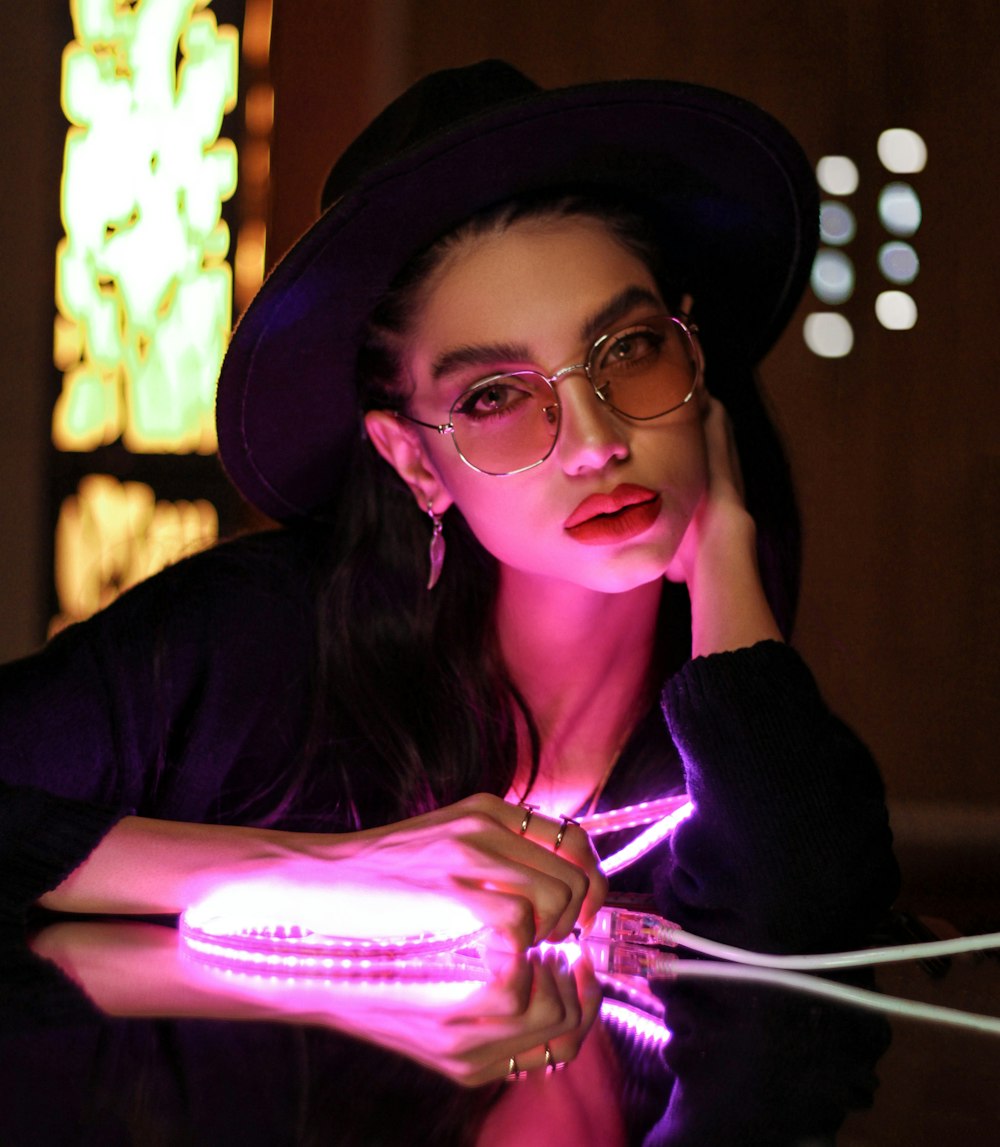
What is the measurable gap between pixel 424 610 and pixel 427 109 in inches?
21.8

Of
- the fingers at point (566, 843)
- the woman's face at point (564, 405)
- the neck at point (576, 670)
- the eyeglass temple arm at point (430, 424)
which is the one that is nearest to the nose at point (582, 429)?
the woman's face at point (564, 405)

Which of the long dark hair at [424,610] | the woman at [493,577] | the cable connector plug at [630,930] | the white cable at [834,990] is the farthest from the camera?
the long dark hair at [424,610]

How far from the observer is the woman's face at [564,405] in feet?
4.17

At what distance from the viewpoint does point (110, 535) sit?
9.32 ft

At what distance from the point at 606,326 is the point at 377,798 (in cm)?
55

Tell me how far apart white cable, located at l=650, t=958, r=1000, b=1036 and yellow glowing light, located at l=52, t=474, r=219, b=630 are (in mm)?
1948

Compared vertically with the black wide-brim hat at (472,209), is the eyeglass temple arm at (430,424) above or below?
below

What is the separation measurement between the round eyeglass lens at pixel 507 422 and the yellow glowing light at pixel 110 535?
5.01ft

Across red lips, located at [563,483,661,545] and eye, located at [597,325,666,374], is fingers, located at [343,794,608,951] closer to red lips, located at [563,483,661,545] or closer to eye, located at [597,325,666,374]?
red lips, located at [563,483,661,545]

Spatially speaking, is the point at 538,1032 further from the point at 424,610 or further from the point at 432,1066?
the point at 424,610

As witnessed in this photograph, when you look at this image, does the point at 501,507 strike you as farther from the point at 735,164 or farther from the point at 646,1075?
the point at 646,1075

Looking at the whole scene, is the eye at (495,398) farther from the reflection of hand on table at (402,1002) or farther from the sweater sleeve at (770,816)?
the reflection of hand on table at (402,1002)

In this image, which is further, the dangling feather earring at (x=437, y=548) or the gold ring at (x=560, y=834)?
the dangling feather earring at (x=437, y=548)

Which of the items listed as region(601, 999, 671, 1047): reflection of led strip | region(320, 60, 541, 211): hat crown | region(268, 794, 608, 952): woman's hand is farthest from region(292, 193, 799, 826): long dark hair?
region(601, 999, 671, 1047): reflection of led strip
